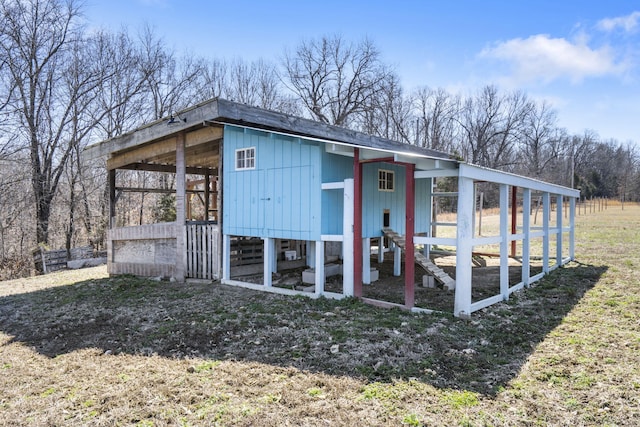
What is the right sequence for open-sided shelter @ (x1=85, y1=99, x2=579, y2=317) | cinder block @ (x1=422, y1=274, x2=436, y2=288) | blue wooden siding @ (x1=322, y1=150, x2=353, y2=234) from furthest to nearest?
cinder block @ (x1=422, y1=274, x2=436, y2=288)
blue wooden siding @ (x1=322, y1=150, x2=353, y2=234)
open-sided shelter @ (x1=85, y1=99, x2=579, y2=317)

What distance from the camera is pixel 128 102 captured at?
21188mm

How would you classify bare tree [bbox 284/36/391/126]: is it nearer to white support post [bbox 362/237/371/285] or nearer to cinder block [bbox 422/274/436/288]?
white support post [bbox 362/237/371/285]

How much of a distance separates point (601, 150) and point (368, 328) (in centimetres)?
6769

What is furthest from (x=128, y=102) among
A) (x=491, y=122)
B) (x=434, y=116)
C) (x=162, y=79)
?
(x=491, y=122)

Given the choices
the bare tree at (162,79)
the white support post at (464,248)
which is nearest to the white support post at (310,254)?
the white support post at (464,248)

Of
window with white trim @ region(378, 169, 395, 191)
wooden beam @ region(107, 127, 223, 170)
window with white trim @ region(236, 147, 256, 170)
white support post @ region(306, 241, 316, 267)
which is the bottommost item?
white support post @ region(306, 241, 316, 267)

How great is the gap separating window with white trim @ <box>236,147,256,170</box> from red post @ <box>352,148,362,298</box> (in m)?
2.72

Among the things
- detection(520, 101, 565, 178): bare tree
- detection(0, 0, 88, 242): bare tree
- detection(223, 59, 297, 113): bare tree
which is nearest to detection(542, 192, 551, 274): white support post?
detection(0, 0, 88, 242): bare tree

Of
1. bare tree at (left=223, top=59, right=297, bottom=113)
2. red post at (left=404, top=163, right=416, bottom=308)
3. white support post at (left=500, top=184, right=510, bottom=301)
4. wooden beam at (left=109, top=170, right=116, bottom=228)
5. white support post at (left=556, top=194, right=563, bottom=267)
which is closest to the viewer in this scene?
red post at (left=404, top=163, right=416, bottom=308)

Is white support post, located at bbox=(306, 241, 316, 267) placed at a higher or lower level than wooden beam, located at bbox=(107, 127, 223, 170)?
lower

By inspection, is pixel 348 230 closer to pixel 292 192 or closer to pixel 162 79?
pixel 292 192

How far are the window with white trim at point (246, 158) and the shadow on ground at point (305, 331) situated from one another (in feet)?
9.17

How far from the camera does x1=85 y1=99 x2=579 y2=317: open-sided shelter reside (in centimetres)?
626

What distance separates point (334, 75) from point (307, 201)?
82.0 ft
